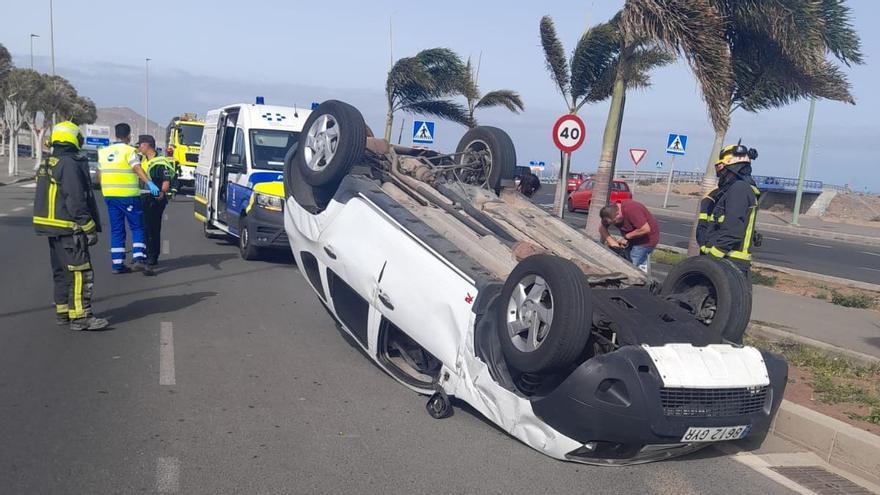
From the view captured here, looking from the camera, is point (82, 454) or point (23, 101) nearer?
point (82, 454)

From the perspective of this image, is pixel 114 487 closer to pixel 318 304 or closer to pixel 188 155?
pixel 318 304

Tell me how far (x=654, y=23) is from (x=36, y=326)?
29.8ft

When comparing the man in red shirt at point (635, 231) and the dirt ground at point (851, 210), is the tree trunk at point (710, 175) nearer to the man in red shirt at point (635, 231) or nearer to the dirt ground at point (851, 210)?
the man in red shirt at point (635, 231)

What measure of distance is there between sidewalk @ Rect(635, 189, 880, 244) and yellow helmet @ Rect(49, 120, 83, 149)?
23740 millimetres

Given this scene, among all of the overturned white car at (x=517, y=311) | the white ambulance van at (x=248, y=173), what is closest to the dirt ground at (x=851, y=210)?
the white ambulance van at (x=248, y=173)

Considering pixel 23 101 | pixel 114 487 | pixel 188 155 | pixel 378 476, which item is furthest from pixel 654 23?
pixel 23 101

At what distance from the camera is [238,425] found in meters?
5.30

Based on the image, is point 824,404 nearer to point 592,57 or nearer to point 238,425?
point 238,425

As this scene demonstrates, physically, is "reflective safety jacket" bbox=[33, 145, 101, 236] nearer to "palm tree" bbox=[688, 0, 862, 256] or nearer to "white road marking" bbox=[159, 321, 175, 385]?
"white road marking" bbox=[159, 321, 175, 385]

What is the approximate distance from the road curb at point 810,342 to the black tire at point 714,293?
3298 mm

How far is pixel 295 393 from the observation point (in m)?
6.07

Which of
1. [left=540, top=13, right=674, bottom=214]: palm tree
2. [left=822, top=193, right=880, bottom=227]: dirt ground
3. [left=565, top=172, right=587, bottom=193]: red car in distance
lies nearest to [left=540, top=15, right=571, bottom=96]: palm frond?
[left=540, top=13, right=674, bottom=214]: palm tree

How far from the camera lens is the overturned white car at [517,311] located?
4.58 m

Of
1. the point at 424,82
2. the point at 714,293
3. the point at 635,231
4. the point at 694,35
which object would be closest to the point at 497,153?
the point at 635,231
